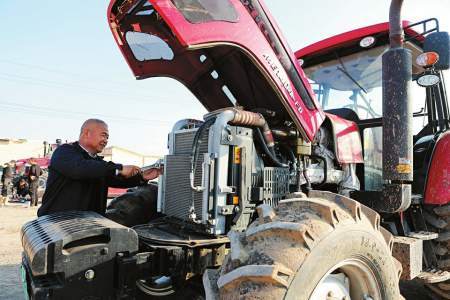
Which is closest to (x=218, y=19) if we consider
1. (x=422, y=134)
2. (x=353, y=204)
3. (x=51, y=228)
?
(x=353, y=204)

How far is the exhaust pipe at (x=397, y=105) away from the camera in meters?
2.48

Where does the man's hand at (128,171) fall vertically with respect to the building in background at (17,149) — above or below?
below

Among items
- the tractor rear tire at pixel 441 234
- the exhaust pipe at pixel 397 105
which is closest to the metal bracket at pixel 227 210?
the exhaust pipe at pixel 397 105

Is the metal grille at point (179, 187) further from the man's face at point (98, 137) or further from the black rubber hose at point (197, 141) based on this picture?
the man's face at point (98, 137)

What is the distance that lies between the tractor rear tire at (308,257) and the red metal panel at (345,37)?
82.7 inches

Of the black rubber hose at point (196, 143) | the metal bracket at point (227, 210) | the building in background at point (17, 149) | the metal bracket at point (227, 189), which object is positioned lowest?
the metal bracket at point (227, 210)

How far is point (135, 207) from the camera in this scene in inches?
133

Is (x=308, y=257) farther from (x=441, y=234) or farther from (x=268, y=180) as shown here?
(x=441, y=234)

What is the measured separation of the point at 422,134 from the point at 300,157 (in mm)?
1834

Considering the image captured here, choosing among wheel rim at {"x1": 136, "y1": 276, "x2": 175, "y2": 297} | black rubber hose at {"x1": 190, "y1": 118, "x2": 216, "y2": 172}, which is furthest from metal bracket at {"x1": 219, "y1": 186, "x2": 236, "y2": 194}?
wheel rim at {"x1": 136, "y1": 276, "x2": 175, "y2": 297}

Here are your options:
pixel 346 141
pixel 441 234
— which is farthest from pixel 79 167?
pixel 441 234

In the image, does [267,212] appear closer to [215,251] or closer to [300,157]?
[215,251]

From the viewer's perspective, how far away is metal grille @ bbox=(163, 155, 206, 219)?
8.34 feet

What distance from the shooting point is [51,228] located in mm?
1882
